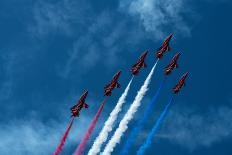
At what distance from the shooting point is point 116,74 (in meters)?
172

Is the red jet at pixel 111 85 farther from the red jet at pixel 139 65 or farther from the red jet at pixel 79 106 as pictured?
the red jet at pixel 79 106

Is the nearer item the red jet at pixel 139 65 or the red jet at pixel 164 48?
the red jet at pixel 139 65

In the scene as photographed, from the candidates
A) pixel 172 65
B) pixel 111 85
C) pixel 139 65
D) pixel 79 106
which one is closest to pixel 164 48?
pixel 172 65

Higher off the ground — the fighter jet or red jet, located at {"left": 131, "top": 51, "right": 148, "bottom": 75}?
the fighter jet

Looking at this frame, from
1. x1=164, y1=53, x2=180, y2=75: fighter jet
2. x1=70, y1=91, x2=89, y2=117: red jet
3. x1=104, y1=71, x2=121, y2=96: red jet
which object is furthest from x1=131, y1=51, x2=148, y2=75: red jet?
x1=70, y1=91, x2=89, y2=117: red jet

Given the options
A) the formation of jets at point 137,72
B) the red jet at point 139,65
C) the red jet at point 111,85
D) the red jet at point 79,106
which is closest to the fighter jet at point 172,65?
the formation of jets at point 137,72

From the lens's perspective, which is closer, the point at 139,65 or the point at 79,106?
the point at 79,106

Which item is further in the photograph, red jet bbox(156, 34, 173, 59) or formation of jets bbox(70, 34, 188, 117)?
red jet bbox(156, 34, 173, 59)

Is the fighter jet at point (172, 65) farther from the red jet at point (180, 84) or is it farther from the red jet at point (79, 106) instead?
the red jet at point (79, 106)

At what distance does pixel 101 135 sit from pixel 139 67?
2040 cm

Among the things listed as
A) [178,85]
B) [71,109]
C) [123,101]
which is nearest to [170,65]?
[178,85]

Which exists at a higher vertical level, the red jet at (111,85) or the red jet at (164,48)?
the red jet at (164,48)

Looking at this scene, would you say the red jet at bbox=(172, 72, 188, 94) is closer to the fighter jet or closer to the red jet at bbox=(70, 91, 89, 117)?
the fighter jet

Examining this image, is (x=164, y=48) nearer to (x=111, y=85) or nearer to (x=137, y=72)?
(x=137, y=72)
